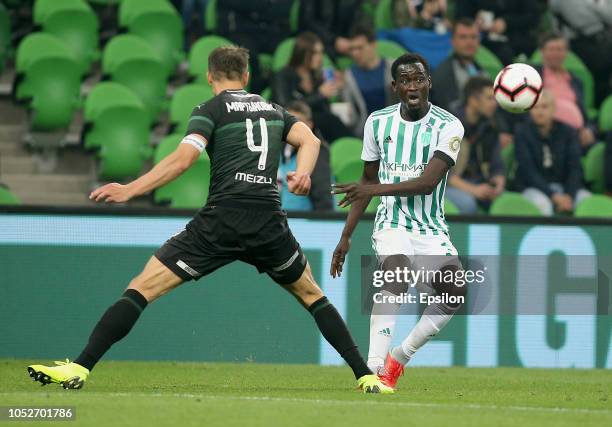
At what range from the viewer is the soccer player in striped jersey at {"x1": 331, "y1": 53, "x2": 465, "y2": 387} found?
8227mm

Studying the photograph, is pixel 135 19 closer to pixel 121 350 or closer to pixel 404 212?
pixel 121 350

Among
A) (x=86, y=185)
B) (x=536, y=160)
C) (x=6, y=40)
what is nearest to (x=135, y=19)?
(x=6, y=40)

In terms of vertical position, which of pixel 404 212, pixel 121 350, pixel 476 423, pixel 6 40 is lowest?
pixel 121 350

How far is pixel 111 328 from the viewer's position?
7.56 meters

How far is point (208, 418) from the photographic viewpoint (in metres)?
6.38

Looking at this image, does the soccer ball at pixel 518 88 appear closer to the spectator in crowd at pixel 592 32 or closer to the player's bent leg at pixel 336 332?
the player's bent leg at pixel 336 332

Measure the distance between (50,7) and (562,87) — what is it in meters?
5.62

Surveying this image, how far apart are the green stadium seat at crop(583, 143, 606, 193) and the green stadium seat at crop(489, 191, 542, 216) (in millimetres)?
1886

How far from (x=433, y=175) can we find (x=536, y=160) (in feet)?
17.9

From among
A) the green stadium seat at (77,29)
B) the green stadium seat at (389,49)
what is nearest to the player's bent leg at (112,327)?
the green stadium seat at (77,29)

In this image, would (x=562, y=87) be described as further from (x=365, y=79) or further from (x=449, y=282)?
(x=449, y=282)

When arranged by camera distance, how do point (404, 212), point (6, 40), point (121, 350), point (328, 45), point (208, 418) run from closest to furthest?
point (208, 418), point (404, 212), point (121, 350), point (6, 40), point (328, 45)

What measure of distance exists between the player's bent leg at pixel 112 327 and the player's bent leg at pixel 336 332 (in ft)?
2.49

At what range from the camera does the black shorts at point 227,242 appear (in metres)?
7.68
